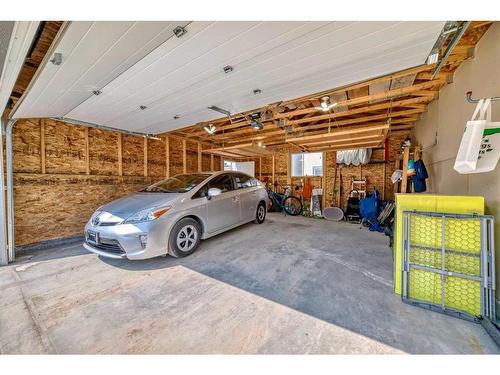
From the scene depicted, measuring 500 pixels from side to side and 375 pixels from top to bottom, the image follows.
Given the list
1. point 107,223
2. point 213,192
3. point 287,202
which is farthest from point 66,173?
point 287,202

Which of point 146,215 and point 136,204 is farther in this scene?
point 136,204

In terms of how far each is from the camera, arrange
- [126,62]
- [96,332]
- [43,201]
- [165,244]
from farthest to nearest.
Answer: [43,201], [165,244], [126,62], [96,332]

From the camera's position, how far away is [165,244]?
2.81m

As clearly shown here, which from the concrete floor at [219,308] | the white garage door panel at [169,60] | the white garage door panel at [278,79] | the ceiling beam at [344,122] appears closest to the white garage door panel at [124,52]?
the white garage door panel at [169,60]

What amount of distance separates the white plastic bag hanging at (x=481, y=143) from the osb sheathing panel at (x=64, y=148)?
600 cm

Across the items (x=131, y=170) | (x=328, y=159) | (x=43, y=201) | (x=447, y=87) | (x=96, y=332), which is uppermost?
(x=447, y=87)

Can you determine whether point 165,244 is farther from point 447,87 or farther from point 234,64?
point 447,87

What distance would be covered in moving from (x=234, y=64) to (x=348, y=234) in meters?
4.17

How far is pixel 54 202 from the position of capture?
3715mm

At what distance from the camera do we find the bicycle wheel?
23.3 ft

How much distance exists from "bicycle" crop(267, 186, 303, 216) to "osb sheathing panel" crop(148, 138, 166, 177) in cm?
398

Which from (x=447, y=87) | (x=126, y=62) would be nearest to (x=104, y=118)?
(x=126, y=62)

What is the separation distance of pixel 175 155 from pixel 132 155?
4.26ft

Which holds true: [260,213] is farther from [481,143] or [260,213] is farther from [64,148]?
[64,148]
